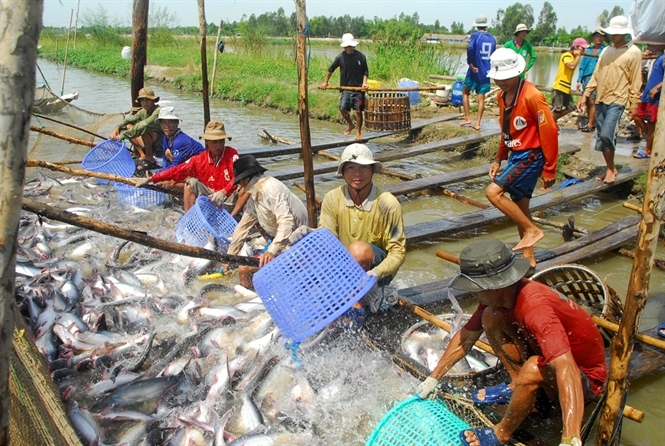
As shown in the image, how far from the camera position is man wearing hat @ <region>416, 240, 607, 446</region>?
8.84 ft

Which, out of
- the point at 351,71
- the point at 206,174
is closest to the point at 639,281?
the point at 206,174

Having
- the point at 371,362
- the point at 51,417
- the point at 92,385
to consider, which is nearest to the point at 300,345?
the point at 371,362

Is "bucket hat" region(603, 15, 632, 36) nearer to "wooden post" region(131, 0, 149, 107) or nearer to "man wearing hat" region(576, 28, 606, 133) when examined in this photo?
"man wearing hat" region(576, 28, 606, 133)

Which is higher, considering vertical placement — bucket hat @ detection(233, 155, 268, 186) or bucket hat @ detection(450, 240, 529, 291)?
bucket hat @ detection(233, 155, 268, 186)

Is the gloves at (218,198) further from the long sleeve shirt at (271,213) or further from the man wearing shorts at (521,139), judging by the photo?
the man wearing shorts at (521,139)

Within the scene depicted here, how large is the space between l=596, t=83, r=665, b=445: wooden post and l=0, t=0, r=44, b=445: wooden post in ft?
8.50

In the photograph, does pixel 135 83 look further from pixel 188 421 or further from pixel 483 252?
pixel 483 252

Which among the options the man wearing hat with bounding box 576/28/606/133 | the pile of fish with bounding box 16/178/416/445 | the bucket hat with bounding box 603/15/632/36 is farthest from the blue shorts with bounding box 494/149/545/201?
the man wearing hat with bounding box 576/28/606/133

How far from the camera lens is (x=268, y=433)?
11.1ft

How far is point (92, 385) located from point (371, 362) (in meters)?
2.05

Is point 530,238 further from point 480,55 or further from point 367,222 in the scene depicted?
point 480,55

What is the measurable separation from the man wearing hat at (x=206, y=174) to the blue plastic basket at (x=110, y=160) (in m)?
1.37

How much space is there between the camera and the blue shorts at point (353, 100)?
427 inches

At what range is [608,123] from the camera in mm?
7258
